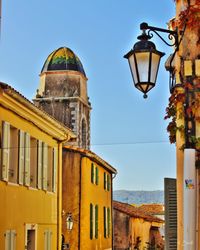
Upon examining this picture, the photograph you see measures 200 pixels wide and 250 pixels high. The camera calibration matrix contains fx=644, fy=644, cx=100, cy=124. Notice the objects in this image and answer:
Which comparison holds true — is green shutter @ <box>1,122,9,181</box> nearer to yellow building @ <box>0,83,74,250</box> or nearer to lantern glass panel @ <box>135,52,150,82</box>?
yellow building @ <box>0,83,74,250</box>

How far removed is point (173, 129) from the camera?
270 inches

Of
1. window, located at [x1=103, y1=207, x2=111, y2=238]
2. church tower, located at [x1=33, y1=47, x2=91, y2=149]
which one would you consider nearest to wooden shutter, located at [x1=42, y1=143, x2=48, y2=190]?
window, located at [x1=103, y1=207, x2=111, y2=238]

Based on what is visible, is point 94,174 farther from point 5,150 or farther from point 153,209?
point 153,209

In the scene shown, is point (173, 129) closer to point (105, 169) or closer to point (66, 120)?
point (105, 169)

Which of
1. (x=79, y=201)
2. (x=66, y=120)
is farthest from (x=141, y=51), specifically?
(x=66, y=120)

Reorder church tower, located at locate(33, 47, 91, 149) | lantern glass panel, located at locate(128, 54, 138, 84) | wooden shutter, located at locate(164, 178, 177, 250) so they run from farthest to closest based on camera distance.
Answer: church tower, located at locate(33, 47, 91, 149)
wooden shutter, located at locate(164, 178, 177, 250)
lantern glass panel, located at locate(128, 54, 138, 84)

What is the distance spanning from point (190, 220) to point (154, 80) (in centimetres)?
132

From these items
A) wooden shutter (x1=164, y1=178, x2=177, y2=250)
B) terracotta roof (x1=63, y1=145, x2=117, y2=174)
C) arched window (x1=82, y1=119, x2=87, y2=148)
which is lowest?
wooden shutter (x1=164, y1=178, x2=177, y2=250)

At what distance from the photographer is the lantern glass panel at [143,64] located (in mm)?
5848

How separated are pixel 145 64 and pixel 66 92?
41.4 meters

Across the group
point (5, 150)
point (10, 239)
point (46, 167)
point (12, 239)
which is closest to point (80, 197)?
point (46, 167)

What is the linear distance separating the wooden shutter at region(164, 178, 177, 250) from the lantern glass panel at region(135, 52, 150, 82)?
1.42 m

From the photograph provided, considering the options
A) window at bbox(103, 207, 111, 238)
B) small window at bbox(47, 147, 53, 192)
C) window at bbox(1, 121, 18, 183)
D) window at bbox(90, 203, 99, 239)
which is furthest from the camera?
window at bbox(103, 207, 111, 238)

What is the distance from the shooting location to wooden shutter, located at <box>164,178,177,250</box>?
668cm
